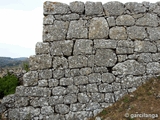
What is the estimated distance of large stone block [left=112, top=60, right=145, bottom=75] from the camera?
7398mm

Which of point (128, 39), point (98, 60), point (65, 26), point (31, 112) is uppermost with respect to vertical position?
point (65, 26)

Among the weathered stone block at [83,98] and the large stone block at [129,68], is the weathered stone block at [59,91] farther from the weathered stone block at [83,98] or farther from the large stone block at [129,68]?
the large stone block at [129,68]

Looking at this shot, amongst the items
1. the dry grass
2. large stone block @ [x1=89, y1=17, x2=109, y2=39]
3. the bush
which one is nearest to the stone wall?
large stone block @ [x1=89, y1=17, x2=109, y2=39]

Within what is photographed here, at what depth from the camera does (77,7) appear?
7441 millimetres

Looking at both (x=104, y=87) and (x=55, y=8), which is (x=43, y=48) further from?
(x=104, y=87)

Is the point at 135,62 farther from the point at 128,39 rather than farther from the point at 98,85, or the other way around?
the point at 98,85

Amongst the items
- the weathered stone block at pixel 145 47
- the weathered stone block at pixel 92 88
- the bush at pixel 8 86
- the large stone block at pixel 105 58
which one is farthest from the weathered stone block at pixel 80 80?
the bush at pixel 8 86

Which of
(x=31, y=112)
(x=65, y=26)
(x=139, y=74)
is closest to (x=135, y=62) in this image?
(x=139, y=74)

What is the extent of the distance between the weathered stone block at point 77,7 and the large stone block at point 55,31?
1.57 feet

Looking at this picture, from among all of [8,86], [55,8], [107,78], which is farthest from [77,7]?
[8,86]

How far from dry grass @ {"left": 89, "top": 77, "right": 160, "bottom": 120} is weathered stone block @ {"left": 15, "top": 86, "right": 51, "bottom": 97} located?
181 centimetres

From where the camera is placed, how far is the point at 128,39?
24.8 feet

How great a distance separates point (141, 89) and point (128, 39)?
1.68 metres

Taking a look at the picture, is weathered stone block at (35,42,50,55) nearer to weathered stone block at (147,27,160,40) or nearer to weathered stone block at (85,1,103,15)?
weathered stone block at (85,1,103,15)
